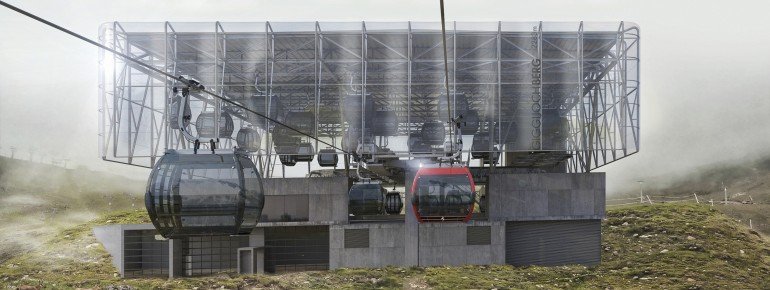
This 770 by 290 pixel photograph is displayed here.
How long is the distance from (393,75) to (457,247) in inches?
375

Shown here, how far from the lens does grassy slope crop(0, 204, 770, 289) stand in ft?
148

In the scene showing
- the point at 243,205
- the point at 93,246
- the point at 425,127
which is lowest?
the point at 93,246

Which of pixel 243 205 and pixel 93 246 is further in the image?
pixel 93 246

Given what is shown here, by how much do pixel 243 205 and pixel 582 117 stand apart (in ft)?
90.8

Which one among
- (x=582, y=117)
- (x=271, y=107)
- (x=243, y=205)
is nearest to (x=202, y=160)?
(x=243, y=205)

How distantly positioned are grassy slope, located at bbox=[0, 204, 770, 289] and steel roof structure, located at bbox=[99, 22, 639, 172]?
689cm

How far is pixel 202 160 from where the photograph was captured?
57.6ft

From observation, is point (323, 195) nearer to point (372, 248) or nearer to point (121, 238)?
point (372, 248)

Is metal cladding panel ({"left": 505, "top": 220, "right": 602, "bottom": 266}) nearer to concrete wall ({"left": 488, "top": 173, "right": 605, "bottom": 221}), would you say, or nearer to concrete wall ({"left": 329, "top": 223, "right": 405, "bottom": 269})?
concrete wall ({"left": 488, "top": 173, "right": 605, "bottom": 221})

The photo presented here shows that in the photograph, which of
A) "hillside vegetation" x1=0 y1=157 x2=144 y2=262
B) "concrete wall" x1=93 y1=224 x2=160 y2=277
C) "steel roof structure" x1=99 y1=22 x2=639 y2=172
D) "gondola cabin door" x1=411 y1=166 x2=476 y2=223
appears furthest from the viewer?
"hillside vegetation" x1=0 y1=157 x2=144 y2=262

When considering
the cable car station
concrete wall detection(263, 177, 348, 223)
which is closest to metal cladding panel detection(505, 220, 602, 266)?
the cable car station

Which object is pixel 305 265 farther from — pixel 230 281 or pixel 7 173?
pixel 7 173

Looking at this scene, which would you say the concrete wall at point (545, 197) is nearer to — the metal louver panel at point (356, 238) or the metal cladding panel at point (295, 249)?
the metal louver panel at point (356, 238)

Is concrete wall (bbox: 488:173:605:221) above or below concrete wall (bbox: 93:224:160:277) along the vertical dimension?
above
